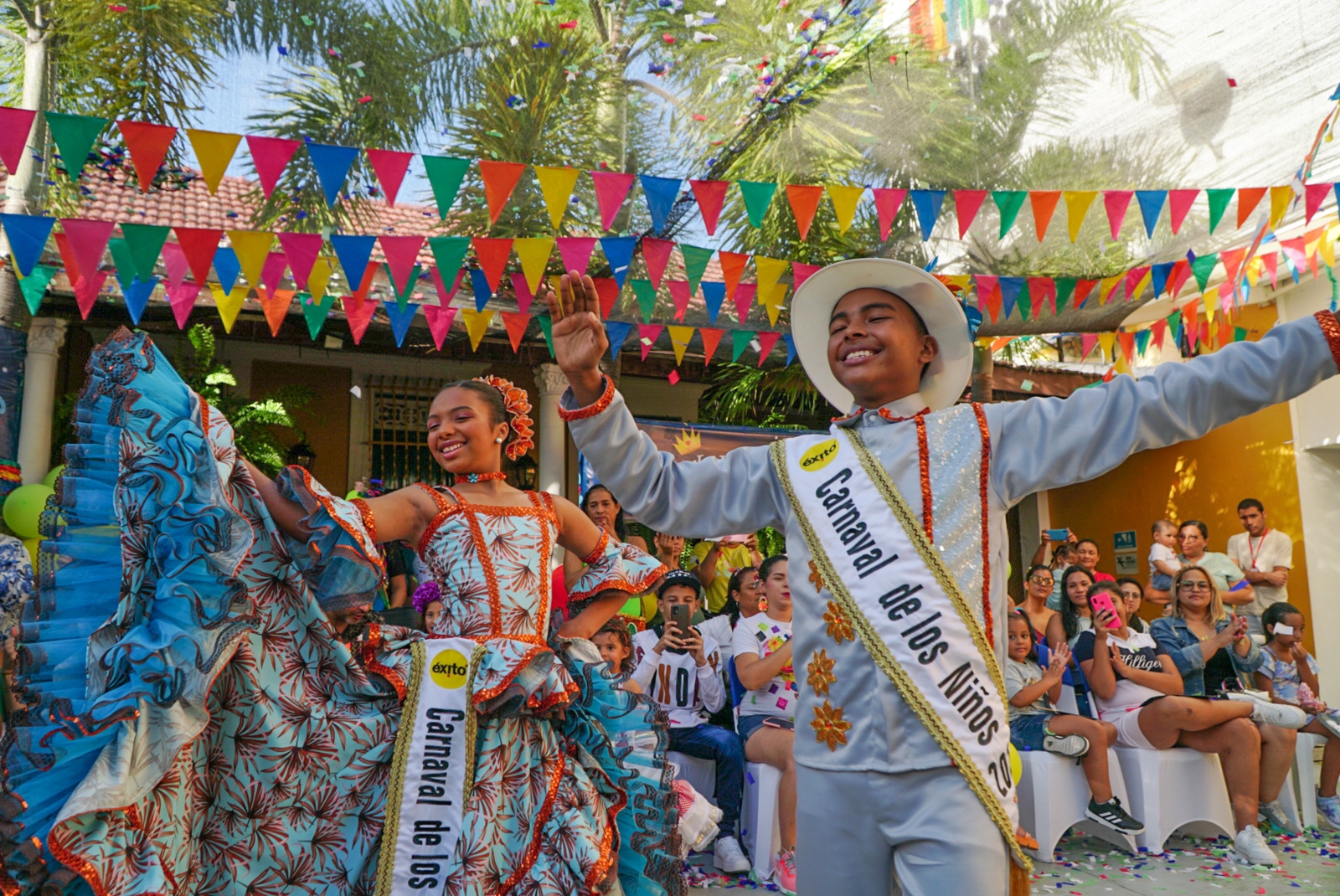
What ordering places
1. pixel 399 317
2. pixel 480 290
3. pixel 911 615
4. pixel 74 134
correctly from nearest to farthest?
pixel 911 615
pixel 74 134
pixel 480 290
pixel 399 317

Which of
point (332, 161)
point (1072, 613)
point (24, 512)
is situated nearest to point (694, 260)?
point (332, 161)

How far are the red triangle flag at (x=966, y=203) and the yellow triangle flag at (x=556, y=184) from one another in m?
2.32

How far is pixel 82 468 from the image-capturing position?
8.25 feet

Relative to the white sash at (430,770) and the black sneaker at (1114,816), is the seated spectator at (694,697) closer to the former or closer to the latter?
the black sneaker at (1114,816)

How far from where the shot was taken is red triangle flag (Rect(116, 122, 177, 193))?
4695mm

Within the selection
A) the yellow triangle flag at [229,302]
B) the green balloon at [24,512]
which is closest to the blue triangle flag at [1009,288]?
the yellow triangle flag at [229,302]

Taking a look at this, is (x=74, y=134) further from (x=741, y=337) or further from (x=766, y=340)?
(x=766, y=340)

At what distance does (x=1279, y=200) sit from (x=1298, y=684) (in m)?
2.96

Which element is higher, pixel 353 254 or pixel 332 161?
pixel 332 161

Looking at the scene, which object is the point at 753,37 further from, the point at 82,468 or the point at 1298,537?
the point at 1298,537

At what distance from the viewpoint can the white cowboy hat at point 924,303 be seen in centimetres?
221

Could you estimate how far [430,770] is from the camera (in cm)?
269

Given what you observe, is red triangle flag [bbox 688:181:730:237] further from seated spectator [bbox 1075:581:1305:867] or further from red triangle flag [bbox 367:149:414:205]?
seated spectator [bbox 1075:581:1305:867]

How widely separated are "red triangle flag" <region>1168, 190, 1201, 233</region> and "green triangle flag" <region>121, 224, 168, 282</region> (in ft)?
18.9
